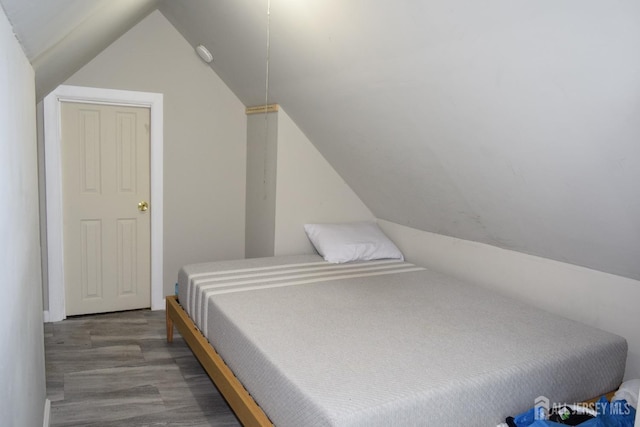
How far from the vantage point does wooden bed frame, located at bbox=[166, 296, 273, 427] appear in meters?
2.03

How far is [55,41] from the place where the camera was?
1.85 metres

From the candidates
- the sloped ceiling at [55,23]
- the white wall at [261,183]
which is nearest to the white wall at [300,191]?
the white wall at [261,183]

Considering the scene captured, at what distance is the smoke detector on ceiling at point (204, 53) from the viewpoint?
3.88 meters

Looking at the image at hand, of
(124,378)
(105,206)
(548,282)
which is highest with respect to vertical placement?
(105,206)

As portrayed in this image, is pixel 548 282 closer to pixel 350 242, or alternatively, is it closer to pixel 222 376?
pixel 350 242

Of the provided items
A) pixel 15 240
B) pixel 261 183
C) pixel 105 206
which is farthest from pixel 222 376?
pixel 105 206

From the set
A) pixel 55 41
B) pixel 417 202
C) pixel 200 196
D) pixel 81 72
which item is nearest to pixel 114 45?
pixel 81 72

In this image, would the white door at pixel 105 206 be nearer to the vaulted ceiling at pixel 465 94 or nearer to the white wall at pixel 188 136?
the white wall at pixel 188 136

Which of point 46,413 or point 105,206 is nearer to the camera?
point 46,413

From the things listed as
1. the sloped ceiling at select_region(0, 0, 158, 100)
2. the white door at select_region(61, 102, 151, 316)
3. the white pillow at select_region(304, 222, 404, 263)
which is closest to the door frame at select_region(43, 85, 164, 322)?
the white door at select_region(61, 102, 151, 316)

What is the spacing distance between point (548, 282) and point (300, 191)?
192cm

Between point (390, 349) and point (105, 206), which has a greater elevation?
point (105, 206)

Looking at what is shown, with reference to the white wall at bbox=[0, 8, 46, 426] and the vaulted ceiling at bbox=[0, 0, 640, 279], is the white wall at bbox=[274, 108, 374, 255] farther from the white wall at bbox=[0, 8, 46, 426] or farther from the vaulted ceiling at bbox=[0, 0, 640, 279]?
the white wall at bbox=[0, 8, 46, 426]

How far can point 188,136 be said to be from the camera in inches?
164
